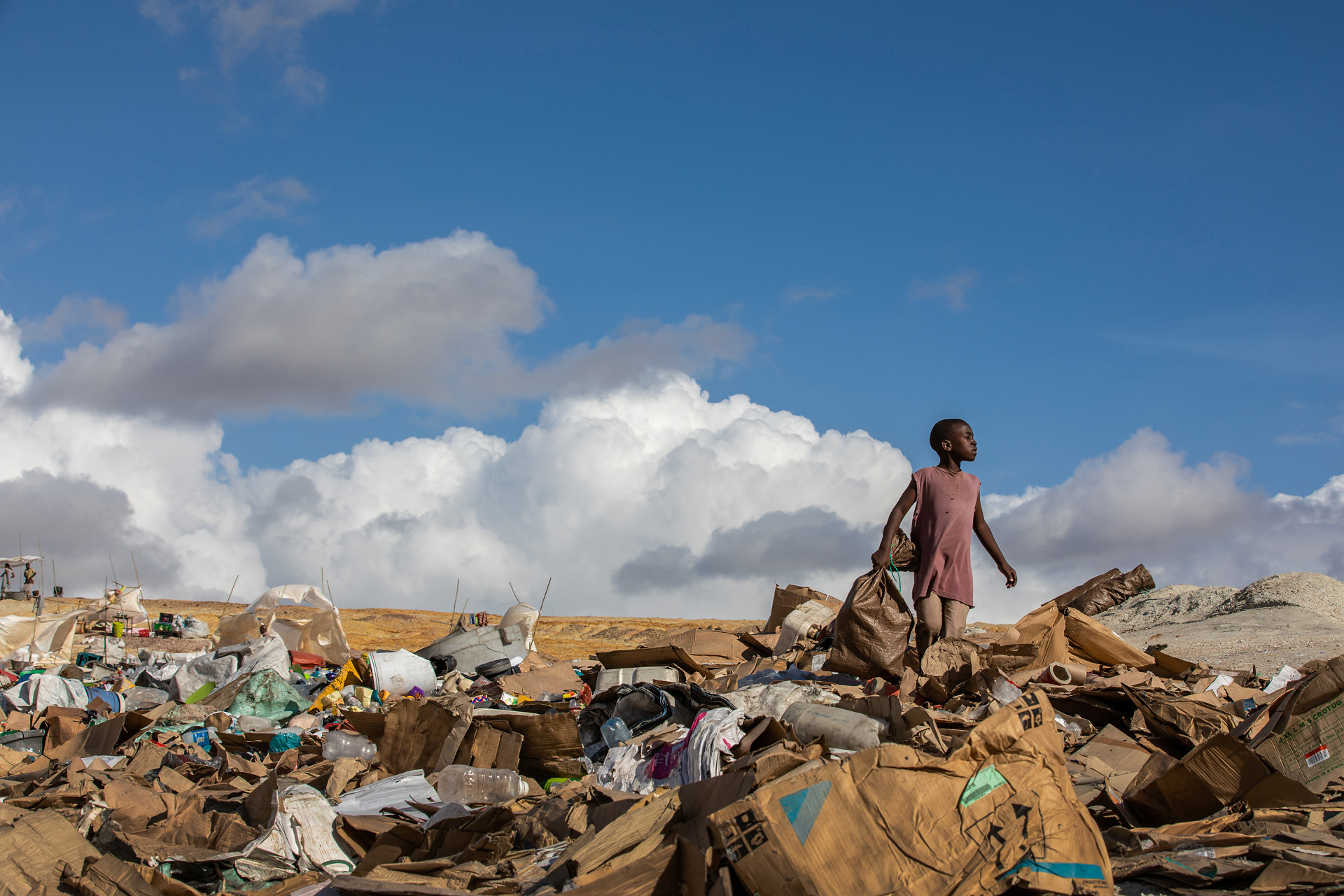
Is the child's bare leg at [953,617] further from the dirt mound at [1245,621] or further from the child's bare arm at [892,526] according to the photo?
the dirt mound at [1245,621]

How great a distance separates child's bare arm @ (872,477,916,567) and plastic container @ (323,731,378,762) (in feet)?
10.1

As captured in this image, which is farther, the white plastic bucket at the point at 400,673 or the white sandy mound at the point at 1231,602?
the white sandy mound at the point at 1231,602

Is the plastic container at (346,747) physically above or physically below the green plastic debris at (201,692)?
below

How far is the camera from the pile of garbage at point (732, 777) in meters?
2.45

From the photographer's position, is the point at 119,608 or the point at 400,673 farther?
the point at 119,608

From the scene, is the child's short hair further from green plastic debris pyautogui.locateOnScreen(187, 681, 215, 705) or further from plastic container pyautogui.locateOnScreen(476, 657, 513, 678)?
green plastic debris pyautogui.locateOnScreen(187, 681, 215, 705)

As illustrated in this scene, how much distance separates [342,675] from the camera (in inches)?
317

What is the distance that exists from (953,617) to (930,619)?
14cm

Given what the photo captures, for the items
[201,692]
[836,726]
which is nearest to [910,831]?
[836,726]

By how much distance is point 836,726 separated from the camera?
3.90 meters

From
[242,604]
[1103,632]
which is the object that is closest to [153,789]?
[1103,632]

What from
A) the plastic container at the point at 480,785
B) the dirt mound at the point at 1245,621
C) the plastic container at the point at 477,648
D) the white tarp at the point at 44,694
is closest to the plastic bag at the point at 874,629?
the plastic container at the point at 480,785

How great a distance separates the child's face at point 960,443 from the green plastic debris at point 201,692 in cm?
613

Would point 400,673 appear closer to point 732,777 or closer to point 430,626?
point 732,777
